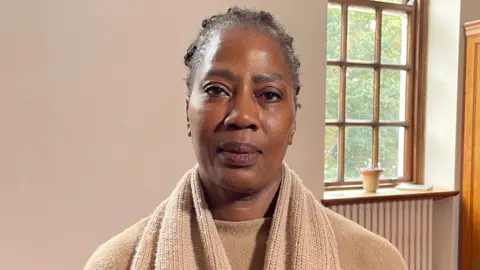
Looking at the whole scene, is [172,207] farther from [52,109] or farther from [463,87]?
[463,87]

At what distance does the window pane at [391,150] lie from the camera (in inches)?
116

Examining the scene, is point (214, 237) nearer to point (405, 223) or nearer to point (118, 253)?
point (118, 253)

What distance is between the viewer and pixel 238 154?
750 mm

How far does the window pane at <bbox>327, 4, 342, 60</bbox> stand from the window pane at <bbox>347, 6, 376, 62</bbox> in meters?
0.08

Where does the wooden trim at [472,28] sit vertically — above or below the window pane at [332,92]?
above

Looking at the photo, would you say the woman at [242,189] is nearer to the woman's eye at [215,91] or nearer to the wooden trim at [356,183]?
the woman's eye at [215,91]

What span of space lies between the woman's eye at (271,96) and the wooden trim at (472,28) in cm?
224

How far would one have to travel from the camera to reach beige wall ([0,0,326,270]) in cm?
185

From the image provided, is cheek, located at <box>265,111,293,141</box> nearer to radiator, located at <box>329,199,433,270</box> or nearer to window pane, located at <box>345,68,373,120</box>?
radiator, located at <box>329,199,433,270</box>

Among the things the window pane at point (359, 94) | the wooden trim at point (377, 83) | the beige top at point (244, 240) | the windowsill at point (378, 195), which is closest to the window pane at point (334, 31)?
the window pane at point (359, 94)

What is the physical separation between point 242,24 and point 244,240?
0.37 meters

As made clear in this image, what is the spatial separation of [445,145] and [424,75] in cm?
45

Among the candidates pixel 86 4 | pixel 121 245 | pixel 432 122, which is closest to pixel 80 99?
pixel 86 4

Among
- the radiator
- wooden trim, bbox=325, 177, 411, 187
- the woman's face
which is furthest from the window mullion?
the woman's face
